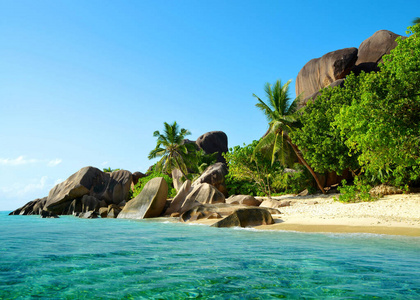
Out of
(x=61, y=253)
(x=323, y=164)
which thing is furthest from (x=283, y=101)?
(x=61, y=253)

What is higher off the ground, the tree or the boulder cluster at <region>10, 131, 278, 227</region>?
the tree

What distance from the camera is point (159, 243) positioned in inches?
301

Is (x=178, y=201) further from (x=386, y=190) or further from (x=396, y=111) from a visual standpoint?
(x=396, y=111)

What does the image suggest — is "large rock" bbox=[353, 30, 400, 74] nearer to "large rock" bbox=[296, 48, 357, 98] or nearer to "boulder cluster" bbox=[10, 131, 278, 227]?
"large rock" bbox=[296, 48, 357, 98]

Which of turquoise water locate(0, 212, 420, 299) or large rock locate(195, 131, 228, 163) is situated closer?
turquoise water locate(0, 212, 420, 299)

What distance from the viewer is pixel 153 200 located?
1809cm

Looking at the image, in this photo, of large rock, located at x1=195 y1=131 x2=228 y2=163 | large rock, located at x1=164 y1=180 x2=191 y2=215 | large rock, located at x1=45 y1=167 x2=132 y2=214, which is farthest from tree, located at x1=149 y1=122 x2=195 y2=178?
large rock, located at x1=195 y1=131 x2=228 y2=163

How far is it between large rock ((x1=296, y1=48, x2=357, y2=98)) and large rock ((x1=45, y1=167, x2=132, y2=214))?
2137 centimetres

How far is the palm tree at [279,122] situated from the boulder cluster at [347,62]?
23.2 feet

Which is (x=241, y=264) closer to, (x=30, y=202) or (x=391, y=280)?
(x=391, y=280)

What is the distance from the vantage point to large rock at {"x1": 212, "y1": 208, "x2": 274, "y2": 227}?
1098 centimetres

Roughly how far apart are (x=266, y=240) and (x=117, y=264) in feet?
12.5

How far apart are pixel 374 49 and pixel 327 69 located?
5345mm

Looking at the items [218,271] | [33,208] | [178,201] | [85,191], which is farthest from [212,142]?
[218,271]
